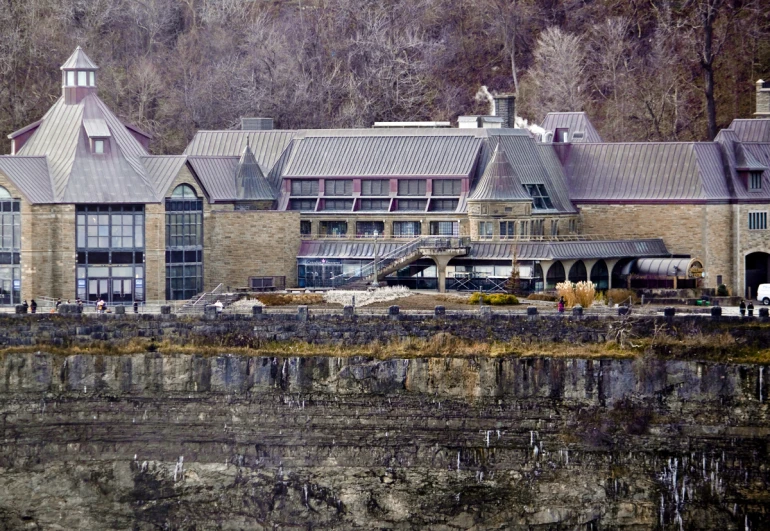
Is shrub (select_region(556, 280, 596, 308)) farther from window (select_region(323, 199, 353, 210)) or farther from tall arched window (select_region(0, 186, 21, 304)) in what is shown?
tall arched window (select_region(0, 186, 21, 304))

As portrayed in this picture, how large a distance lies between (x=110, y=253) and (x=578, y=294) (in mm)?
22421

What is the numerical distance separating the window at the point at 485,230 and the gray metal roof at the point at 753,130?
17.5 m

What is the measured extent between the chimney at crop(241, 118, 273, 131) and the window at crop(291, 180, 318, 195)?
8802mm

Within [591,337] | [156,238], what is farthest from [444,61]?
[591,337]

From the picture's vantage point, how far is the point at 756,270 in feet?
378

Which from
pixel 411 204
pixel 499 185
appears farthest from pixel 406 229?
pixel 499 185

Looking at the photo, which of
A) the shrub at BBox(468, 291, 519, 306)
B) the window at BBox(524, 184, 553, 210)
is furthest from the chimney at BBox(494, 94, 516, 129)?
the shrub at BBox(468, 291, 519, 306)

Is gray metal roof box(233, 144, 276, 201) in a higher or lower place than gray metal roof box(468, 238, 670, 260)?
higher

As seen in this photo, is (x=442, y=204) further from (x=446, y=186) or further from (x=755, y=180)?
(x=755, y=180)

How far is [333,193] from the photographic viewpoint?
11619 centimetres

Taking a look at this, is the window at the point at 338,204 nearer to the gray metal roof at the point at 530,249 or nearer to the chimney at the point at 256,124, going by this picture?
the gray metal roof at the point at 530,249

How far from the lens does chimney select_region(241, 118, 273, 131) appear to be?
125000mm

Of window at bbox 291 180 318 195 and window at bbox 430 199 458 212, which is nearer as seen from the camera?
window at bbox 430 199 458 212

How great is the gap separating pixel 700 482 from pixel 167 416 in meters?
21.7
